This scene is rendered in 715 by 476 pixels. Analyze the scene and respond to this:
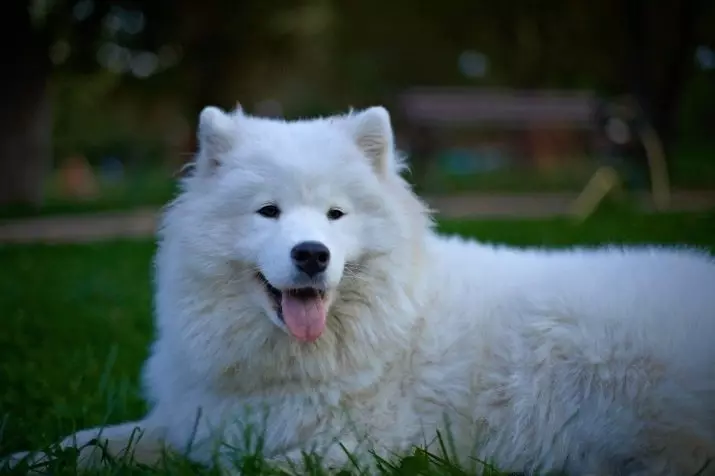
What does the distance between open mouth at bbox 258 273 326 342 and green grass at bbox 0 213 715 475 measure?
518mm

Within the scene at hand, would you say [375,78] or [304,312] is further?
[375,78]

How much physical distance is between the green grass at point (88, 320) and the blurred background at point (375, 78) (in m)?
1.62

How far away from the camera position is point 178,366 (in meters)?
3.59

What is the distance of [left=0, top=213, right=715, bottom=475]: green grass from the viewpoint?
423cm

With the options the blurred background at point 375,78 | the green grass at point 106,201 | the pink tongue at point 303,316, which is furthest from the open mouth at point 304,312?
the green grass at point 106,201

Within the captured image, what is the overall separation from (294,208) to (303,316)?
1.39ft

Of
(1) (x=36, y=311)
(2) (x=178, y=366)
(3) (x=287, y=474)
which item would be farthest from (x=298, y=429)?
(1) (x=36, y=311)

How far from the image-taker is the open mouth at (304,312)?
3.28 meters

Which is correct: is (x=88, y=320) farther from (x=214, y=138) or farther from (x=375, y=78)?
(x=375, y=78)

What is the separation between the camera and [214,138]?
3.59m

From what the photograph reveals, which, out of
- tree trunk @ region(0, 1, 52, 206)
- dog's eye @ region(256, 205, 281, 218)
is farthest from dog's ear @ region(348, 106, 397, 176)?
tree trunk @ region(0, 1, 52, 206)

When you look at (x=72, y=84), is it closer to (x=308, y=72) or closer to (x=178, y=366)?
(x=308, y=72)

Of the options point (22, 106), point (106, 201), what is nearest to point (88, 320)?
point (22, 106)

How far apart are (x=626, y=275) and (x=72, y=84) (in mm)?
19747
